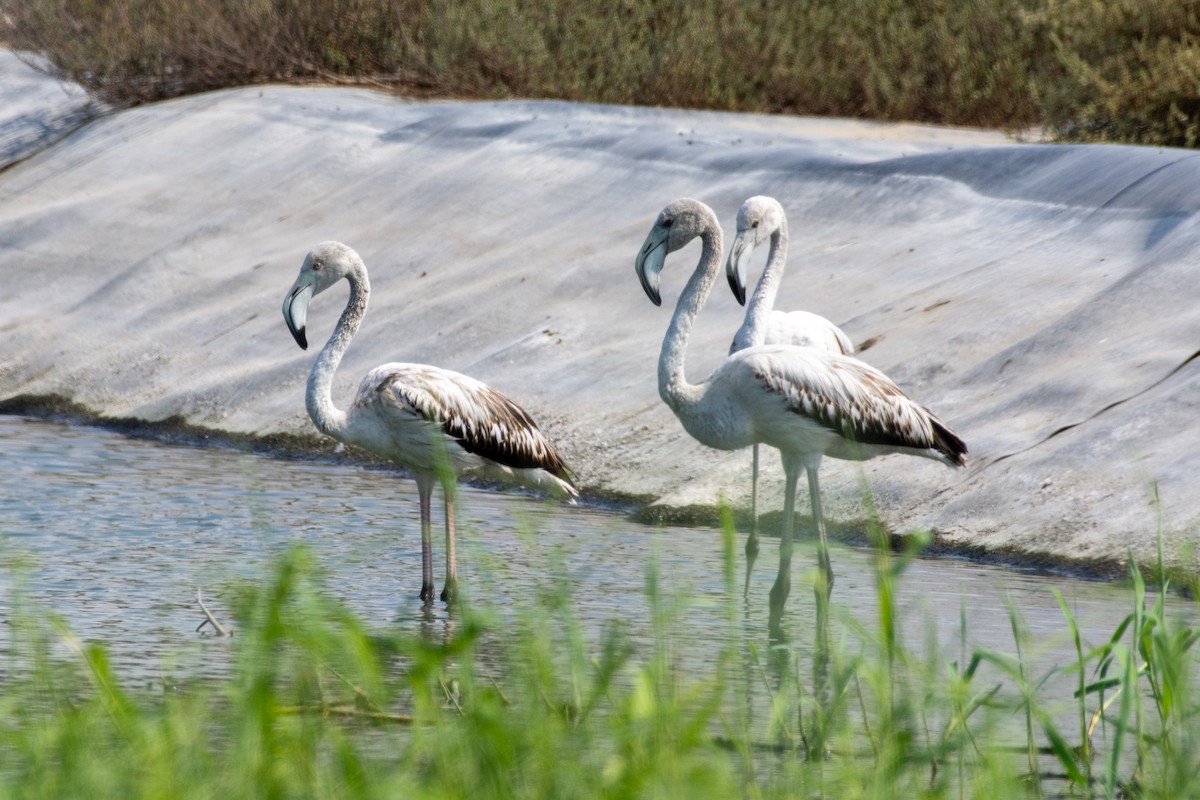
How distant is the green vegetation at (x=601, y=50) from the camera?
18.1 meters

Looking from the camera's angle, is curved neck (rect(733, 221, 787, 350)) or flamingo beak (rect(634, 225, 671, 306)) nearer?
flamingo beak (rect(634, 225, 671, 306))

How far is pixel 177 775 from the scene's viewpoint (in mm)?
3111

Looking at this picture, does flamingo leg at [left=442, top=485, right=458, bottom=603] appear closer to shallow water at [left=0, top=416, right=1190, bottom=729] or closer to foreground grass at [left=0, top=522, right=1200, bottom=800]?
shallow water at [left=0, top=416, right=1190, bottom=729]

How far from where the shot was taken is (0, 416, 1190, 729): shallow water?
6.31 metres

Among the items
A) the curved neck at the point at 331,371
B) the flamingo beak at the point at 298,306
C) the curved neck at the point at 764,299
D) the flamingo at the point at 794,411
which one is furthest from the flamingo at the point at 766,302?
the flamingo beak at the point at 298,306

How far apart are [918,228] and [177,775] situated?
Result: 8908 millimetres

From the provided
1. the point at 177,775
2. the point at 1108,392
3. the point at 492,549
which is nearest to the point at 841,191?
the point at 1108,392

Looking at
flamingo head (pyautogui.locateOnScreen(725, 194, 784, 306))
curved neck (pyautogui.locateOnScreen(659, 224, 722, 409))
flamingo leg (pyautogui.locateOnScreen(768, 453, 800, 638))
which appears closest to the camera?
flamingo leg (pyautogui.locateOnScreen(768, 453, 800, 638))

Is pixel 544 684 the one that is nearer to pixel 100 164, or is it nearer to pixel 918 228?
pixel 918 228

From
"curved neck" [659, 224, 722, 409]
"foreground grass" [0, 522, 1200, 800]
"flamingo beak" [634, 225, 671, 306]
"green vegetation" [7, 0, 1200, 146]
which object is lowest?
"foreground grass" [0, 522, 1200, 800]

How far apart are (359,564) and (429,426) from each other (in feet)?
3.24

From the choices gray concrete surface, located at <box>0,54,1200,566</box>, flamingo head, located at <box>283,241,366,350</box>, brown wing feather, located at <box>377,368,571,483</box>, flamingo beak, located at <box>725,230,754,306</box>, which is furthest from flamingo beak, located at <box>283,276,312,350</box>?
gray concrete surface, located at <box>0,54,1200,566</box>

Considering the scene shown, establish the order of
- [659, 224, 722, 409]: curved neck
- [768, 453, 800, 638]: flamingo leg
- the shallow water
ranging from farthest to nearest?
1. [659, 224, 722, 409]: curved neck
2. [768, 453, 800, 638]: flamingo leg
3. the shallow water

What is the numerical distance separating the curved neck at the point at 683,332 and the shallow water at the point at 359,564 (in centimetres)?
70
